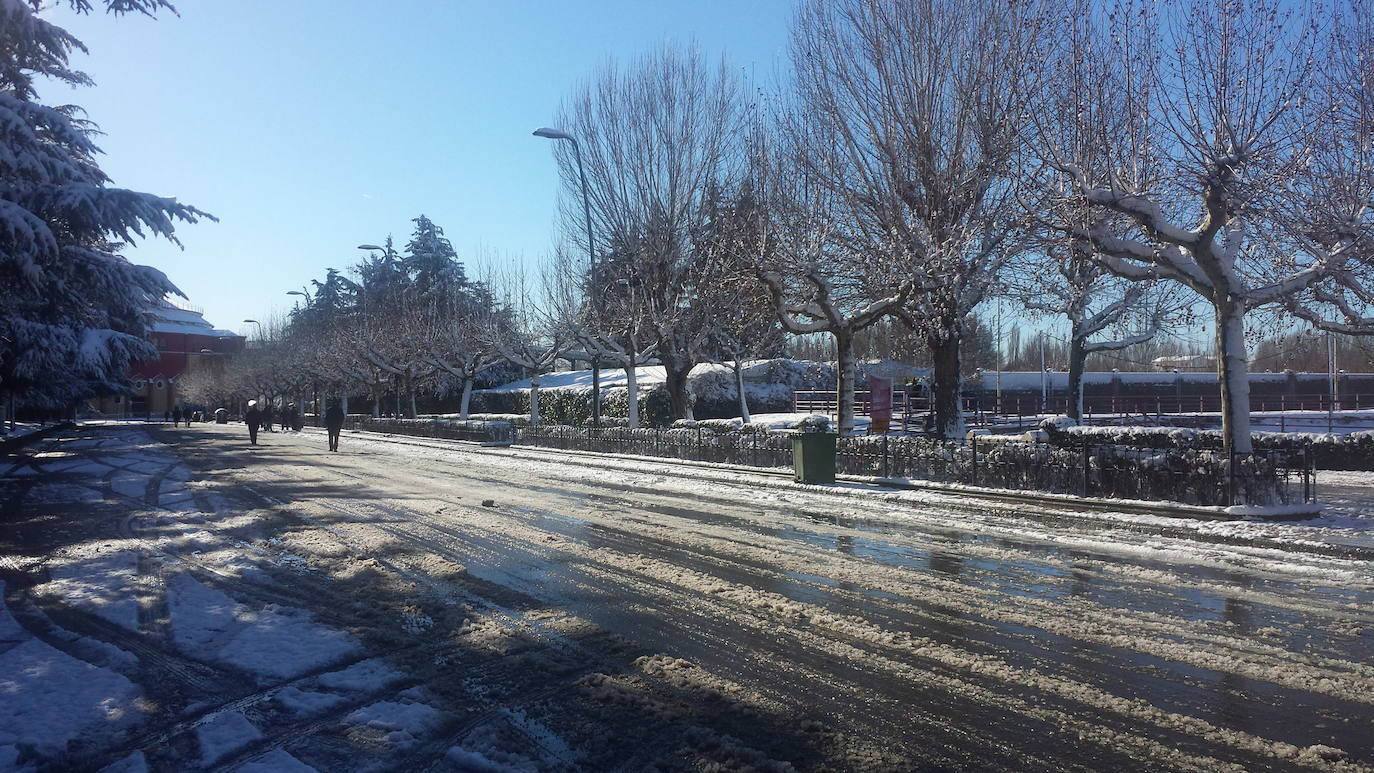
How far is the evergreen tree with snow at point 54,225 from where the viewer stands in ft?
52.3

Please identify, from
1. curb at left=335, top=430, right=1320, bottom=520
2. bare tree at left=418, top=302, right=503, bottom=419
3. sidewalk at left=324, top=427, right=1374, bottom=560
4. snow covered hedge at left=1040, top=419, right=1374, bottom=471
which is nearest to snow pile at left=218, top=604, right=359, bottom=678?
sidewalk at left=324, top=427, right=1374, bottom=560

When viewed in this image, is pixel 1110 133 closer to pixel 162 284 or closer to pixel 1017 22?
pixel 1017 22

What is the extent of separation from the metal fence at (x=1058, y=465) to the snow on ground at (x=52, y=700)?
13605 millimetres

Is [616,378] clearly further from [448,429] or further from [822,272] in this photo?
[822,272]

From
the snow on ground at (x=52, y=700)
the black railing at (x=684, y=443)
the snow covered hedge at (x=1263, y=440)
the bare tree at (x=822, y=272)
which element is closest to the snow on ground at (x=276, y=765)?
the snow on ground at (x=52, y=700)

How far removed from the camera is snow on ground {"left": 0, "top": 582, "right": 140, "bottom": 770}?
14.7 feet

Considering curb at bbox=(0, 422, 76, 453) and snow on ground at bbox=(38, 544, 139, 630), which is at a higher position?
curb at bbox=(0, 422, 76, 453)

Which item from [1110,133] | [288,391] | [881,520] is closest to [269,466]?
[881,520]

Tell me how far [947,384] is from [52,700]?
18.2 metres

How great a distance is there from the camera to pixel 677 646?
609 cm

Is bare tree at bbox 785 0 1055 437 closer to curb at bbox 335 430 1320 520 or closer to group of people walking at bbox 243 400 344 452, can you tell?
curb at bbox 335 430 1320 520

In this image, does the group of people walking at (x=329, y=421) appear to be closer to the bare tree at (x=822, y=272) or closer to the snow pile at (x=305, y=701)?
the bare tree at (x=822, y=272)

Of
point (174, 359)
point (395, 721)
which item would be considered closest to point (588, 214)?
point (395, 721)

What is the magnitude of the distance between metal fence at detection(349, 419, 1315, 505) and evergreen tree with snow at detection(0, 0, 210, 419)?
1410cm
